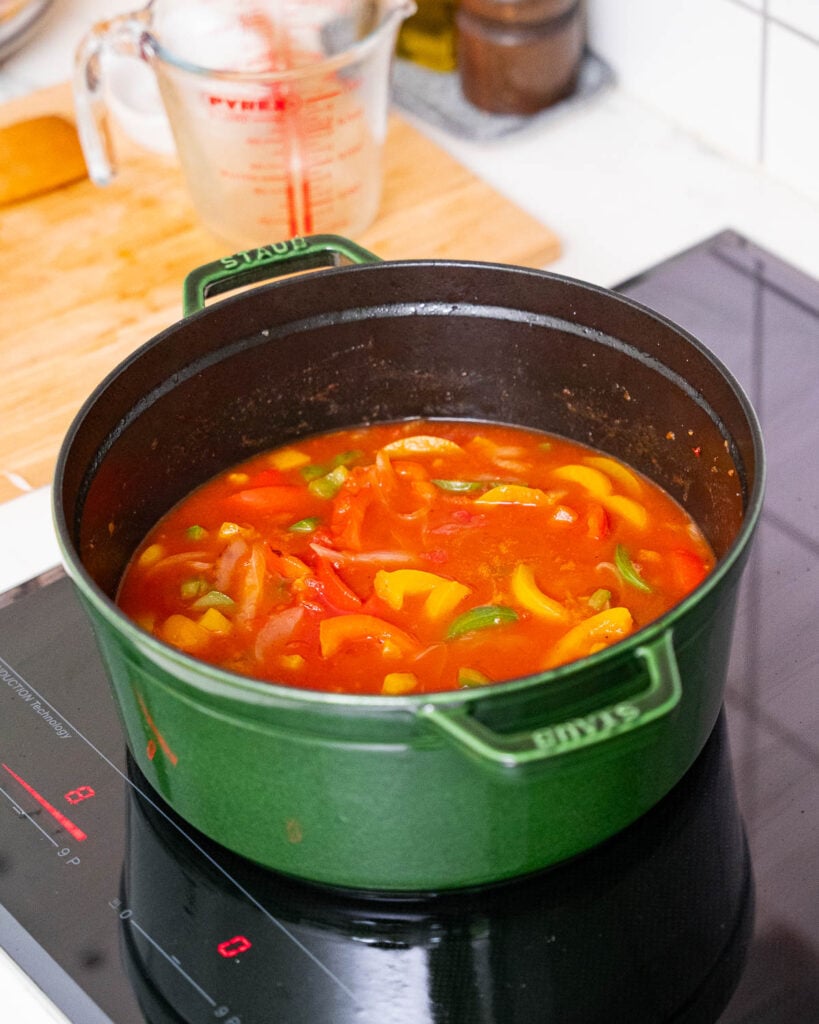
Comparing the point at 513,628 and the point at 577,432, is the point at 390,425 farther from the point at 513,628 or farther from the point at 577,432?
the point at 513,628

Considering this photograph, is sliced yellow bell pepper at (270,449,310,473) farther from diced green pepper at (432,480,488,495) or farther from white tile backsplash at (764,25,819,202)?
white tile backsplash at (764,25,819,202)

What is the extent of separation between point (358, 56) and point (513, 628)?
2.53ft

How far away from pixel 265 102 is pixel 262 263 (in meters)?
0.42

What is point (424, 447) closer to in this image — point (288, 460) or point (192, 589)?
point (288, 460)

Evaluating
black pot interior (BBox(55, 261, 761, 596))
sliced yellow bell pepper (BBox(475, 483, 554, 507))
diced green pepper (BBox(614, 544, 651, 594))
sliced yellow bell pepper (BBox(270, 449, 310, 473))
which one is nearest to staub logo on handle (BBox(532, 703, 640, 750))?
black pot interior (BBox(55, 261, 761, 596))

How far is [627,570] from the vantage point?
54.4 inches

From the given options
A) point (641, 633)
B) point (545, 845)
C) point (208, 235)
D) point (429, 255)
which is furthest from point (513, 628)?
point (208, 235)

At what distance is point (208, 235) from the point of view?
1908 mm

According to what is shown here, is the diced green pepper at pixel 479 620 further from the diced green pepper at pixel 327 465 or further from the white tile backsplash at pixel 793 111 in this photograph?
the white tile backsplash at pixel 793 111

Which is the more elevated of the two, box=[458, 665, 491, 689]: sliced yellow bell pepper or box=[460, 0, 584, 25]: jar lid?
box=[460, 0, 584, 25]: jar lid

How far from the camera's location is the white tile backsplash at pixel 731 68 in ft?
6.12

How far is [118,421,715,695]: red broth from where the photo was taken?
1.29 m

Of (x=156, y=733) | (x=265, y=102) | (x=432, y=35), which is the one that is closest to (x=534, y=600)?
(x=156, y=733)

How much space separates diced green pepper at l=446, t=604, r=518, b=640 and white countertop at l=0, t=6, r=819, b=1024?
0.64m
